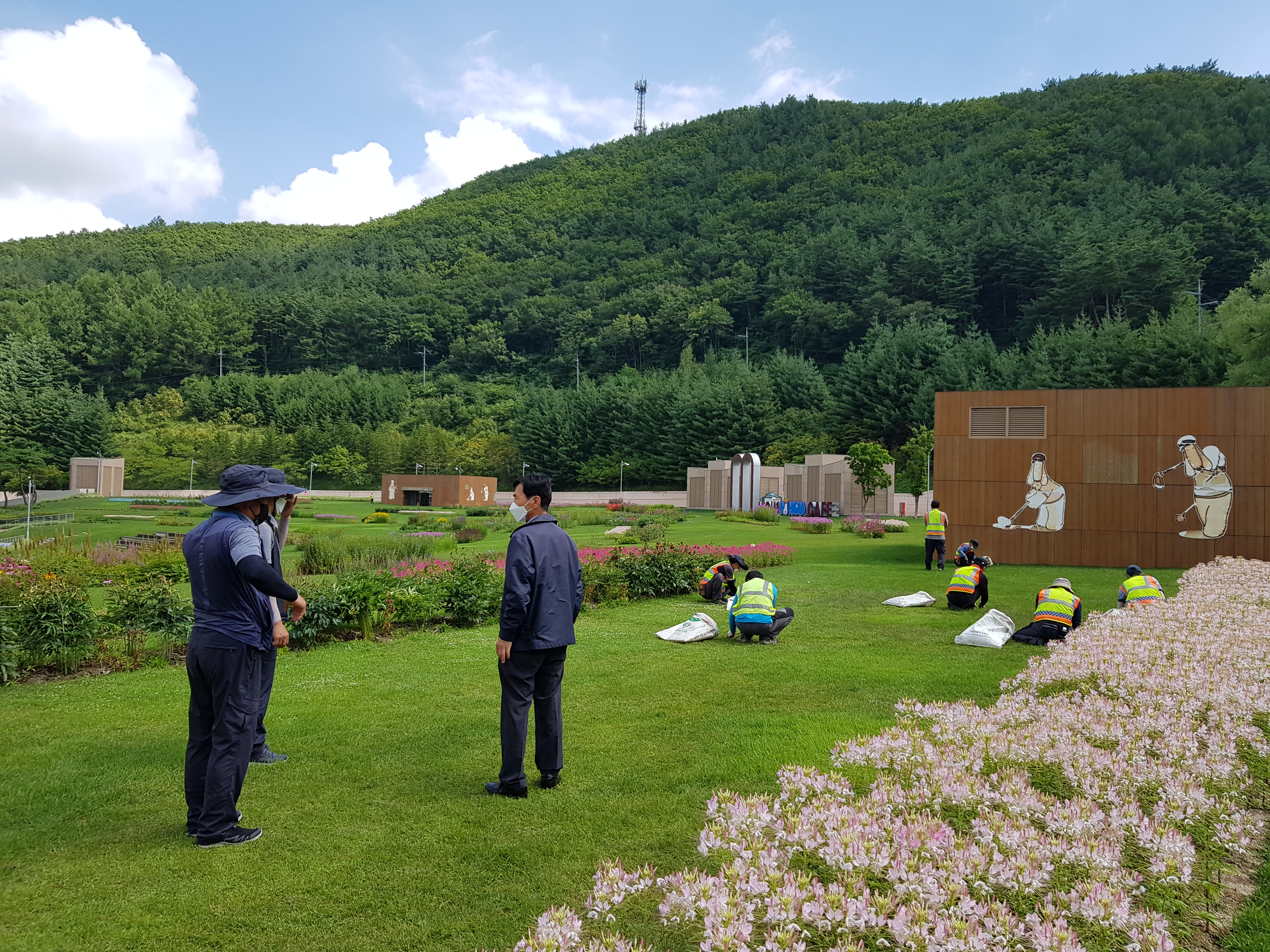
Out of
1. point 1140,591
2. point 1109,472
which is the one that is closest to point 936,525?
point 1109,472

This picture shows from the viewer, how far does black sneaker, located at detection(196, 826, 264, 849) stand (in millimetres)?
4207

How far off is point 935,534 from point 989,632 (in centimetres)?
936

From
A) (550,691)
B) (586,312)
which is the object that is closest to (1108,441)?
(550,691)

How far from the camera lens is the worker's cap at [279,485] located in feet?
16.0

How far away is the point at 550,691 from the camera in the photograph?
16.8 ft

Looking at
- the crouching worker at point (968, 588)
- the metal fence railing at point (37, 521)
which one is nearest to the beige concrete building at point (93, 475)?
the metal fence railing at point (37, 521)

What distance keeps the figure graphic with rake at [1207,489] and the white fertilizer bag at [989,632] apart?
11.6 m

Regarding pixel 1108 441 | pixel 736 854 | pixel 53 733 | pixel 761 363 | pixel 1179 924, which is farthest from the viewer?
pixel 761 363

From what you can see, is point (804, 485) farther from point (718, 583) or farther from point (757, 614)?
point (757, 614)

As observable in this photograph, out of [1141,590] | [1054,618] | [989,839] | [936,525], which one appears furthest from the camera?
[936,525]

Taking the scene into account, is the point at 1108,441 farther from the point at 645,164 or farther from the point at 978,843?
the point at 645,164

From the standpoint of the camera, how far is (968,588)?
12594 millimetres

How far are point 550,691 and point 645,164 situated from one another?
497 ft

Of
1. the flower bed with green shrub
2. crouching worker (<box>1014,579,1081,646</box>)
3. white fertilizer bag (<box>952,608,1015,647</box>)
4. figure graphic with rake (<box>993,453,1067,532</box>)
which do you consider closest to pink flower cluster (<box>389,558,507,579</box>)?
white fertilizer bag (<box>952,608,1015,647</box>)
